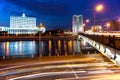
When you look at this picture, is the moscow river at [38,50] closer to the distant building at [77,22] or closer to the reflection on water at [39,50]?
the reflection on water at [39,50]

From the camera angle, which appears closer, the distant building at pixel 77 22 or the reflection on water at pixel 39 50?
the reflection on water at pixel 39 50

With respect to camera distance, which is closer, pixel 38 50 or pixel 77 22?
pixel 38 50

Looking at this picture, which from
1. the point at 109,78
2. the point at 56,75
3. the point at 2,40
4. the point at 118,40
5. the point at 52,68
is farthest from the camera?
the point at 2,40

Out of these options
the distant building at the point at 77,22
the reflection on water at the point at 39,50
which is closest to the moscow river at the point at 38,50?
the reflection on water at the point at 39,50

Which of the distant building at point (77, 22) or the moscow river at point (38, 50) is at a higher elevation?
the distant building at point (77, 22)

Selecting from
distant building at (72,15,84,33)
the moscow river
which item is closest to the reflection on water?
the moscow river

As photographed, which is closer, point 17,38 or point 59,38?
point 17,38

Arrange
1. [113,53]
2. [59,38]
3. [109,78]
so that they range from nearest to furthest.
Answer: [113,53]
[109,78]
[59,38]

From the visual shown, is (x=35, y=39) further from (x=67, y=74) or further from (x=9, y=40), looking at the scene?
(x=67, y=74)

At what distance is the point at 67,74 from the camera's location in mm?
32031

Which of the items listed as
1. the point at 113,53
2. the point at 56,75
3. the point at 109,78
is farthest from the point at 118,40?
the point at 56,75

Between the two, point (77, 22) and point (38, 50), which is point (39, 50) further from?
point (77, 22)

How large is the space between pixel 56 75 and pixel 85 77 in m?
4.10

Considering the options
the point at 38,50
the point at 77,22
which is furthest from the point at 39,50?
the point at 77,22
